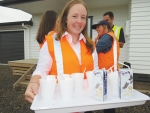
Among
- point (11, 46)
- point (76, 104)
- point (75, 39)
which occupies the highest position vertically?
point (11, 46)

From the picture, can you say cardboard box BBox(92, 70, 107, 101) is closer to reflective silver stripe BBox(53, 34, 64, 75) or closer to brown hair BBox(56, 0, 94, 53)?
Answer: reflective silver stripe BBox(53, 34, 64, 75)

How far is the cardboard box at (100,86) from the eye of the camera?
98 cm

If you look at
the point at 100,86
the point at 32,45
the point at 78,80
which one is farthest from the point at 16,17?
the point at 100,86

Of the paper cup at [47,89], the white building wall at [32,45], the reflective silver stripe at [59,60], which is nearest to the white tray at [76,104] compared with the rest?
the paper cup at [47,89]

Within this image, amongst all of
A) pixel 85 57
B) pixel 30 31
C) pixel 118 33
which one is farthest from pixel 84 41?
pixel 30 31

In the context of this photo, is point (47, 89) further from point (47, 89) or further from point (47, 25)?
point (47, 25)

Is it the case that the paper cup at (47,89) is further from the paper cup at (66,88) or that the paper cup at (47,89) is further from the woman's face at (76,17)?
the woman's face at (76,17)

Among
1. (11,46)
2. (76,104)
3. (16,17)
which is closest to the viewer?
(76,104)

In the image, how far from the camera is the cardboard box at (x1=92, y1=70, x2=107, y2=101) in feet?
3.22

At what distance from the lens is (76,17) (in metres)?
1.36

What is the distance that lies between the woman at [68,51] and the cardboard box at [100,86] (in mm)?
347

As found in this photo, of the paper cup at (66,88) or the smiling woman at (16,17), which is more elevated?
the smiling woman at (16,17)

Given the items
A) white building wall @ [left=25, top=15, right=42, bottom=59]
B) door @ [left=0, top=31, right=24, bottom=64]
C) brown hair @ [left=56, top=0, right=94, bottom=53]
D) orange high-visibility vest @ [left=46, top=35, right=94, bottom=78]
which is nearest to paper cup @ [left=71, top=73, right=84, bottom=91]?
orange high-visibility vest @ [left=46, top=35, right=94, bottom=78]

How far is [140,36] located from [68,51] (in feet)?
13.6
